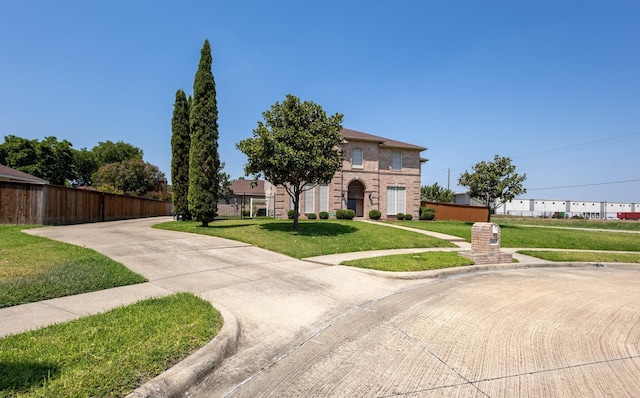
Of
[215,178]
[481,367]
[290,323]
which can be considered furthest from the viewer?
[215,178]

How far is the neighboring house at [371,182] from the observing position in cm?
2839

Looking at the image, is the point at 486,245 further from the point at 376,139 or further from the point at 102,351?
the point at 376,139

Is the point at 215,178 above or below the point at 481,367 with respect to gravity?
above

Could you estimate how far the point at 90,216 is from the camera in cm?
2011

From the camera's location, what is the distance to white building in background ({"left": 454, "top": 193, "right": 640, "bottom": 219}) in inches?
2788

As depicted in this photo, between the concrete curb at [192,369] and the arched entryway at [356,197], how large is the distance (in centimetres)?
2641

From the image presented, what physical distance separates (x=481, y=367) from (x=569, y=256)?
38.0 ft

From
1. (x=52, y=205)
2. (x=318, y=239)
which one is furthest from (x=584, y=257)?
(x=52, y=205)

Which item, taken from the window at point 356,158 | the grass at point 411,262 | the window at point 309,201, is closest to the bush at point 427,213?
the window at point 356,158

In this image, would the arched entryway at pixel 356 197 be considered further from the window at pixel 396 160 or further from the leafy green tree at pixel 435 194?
the leafy green tree at pixel 435 194

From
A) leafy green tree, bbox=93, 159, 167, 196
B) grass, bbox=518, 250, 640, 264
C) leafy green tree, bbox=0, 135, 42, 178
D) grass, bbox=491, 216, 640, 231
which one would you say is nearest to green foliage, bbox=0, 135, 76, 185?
leafy green tree, bbox=0, 135, 42, 178

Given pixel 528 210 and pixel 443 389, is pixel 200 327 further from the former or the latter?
pixel 528 210

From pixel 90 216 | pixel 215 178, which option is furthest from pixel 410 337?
pixel 90 216

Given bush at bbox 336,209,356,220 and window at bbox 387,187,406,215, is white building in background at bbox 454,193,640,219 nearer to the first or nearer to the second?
window at bbox 387,187,406,215
